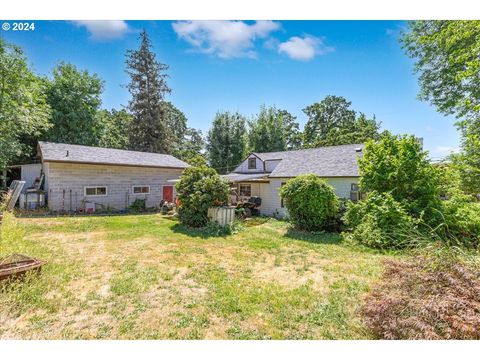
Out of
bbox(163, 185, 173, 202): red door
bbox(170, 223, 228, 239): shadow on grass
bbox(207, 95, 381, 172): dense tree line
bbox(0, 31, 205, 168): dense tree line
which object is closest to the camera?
bbox(170, 223, 228, 239): shadow on grass

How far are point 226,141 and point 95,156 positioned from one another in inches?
664

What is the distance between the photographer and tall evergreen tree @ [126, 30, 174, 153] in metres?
28.4

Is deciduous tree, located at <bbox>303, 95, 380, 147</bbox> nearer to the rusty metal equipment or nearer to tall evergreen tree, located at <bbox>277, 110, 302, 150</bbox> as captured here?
tall evergreen tree, located at <bbox>277, 110, 302, 150</bbox>

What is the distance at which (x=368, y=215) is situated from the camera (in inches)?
304

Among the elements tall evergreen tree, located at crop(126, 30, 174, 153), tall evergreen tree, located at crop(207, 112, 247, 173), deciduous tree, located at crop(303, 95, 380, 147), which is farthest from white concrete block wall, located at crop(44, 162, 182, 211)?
deciduous tree, located at crop(303, 95, 380, 147)

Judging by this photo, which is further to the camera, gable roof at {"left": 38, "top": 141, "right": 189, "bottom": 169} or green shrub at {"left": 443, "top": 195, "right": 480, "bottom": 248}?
gable roof at {"left": 38, "top": 141, "right": 189, "bottom": 169}

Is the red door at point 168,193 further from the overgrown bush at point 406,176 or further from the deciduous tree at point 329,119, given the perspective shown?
the deciduous tree at point 329,119

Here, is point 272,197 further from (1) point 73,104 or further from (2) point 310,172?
(1) point 73,104

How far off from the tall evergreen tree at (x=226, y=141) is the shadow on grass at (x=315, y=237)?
20.9 metres

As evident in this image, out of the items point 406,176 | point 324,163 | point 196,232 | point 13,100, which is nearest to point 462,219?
point 406,176

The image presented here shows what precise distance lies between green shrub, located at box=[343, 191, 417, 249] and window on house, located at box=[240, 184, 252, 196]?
28.3ft

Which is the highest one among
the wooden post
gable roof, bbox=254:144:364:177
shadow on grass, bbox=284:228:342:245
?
gable roof, bbox=254:144:364:177
